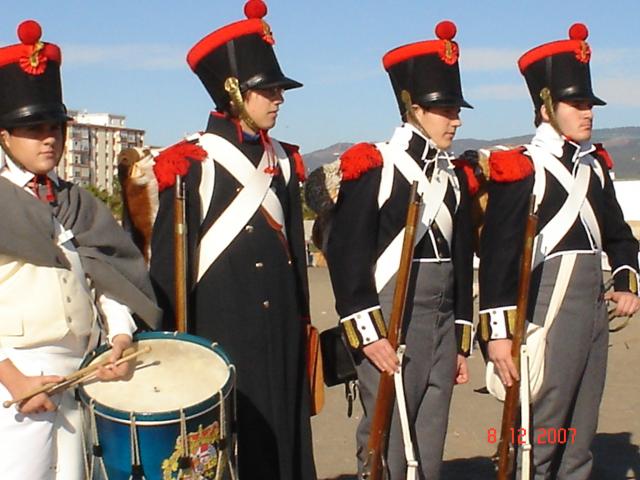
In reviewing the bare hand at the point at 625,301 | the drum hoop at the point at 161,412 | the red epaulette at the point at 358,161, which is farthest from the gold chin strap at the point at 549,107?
the drum hoop at the point at 161,412

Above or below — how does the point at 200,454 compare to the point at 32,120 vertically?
below

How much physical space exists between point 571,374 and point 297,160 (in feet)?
5.08

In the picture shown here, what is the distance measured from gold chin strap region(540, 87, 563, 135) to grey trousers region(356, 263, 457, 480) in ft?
2.97

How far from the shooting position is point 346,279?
4.53m

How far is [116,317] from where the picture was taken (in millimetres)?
3906

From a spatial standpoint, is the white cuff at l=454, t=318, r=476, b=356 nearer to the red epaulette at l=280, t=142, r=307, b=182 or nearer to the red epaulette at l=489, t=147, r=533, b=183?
the red epaulette at l=489, t=147, r=533, b=183

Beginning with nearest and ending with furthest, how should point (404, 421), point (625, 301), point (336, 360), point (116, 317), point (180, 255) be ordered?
point (116, 317), point (180, 255), point (404, 421), point (336, 360), point (625, 301)

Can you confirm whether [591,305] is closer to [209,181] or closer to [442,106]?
[442,106]

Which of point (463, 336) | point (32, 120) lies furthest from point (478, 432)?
point (32, 120)

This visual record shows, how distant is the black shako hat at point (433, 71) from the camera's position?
4.60 m

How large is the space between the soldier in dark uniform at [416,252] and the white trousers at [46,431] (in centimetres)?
121

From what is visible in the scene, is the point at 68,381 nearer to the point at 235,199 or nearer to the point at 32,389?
the point at 32,389

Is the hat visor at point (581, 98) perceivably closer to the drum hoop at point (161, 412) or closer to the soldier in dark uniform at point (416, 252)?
the soldier in dark uniform at point (416, 252)

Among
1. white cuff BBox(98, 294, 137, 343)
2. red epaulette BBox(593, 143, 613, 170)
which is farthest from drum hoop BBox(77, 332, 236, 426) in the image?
A: red epaulette BBox(593, 143, 613, 170)
